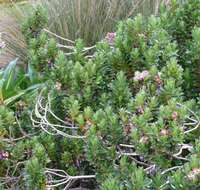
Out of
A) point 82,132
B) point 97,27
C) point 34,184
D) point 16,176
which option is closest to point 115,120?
point 82,132

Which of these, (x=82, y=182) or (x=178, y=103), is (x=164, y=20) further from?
(x=82, y=182)

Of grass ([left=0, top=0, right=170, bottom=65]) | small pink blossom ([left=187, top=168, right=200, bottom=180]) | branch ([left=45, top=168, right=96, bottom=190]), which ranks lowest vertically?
grass ([left=0, top=0, right=170, bottom=65])

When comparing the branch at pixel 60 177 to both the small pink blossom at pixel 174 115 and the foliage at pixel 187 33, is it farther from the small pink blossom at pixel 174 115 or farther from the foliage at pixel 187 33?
the foliage at pixel 187 33

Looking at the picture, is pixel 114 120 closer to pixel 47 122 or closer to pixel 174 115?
pixel 174 115

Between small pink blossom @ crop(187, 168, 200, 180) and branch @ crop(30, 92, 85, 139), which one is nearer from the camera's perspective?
small pink blossom @ crop(187, 168, 200, 180)

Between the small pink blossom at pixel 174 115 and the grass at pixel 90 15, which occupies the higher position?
the small pink blossom at pixel 174 115

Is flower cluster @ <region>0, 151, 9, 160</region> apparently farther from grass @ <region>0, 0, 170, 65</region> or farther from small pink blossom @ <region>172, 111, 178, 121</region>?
grass @ <region>0, 0, 170, 65</region>

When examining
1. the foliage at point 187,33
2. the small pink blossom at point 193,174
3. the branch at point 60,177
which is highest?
the foliage at point 187,33

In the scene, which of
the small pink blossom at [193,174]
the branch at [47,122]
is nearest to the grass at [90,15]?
the branch at [47,122]

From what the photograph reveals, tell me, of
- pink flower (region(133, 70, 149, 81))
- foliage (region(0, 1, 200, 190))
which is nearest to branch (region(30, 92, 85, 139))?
foliage (region(0, 1, 200, 190))

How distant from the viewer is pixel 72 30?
4391mm

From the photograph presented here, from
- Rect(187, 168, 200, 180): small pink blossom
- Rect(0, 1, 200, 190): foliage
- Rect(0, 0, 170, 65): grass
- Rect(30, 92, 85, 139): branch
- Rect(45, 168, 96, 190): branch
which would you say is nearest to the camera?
Rect(187, 168, 200, 180): small pink blossom

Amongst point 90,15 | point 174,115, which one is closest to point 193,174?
point 174,115

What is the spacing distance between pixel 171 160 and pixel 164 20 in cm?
75
